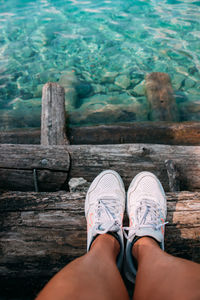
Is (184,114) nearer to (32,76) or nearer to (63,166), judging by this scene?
(63,166)

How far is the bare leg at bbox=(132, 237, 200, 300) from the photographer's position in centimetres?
96

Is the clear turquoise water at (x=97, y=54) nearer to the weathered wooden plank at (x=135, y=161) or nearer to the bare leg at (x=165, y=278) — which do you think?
the weathered wooden plank at (x=135, y=161)

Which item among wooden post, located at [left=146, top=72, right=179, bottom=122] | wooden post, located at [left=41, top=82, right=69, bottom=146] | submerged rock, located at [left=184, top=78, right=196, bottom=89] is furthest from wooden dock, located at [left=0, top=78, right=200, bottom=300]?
submerged rock, located at [left=184, top=78, right=196, bottom=89]

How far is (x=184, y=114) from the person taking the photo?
420 cm

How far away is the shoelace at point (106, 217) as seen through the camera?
154cm

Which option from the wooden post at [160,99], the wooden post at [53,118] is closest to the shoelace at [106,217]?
the wooden post at [53,118]

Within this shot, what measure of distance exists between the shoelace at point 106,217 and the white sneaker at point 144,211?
11 cm

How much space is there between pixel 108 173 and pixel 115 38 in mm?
6624

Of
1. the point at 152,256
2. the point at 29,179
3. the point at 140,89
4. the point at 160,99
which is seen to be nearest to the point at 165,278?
the point at 152,256

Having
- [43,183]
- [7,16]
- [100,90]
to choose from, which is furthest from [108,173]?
[7,16]

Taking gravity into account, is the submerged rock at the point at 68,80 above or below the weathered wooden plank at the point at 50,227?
above

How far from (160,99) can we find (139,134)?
1333mm

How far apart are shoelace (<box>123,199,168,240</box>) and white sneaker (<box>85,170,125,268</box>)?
0.10 m

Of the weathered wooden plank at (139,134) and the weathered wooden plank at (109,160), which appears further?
the weathered wooden plank at (139,134)
